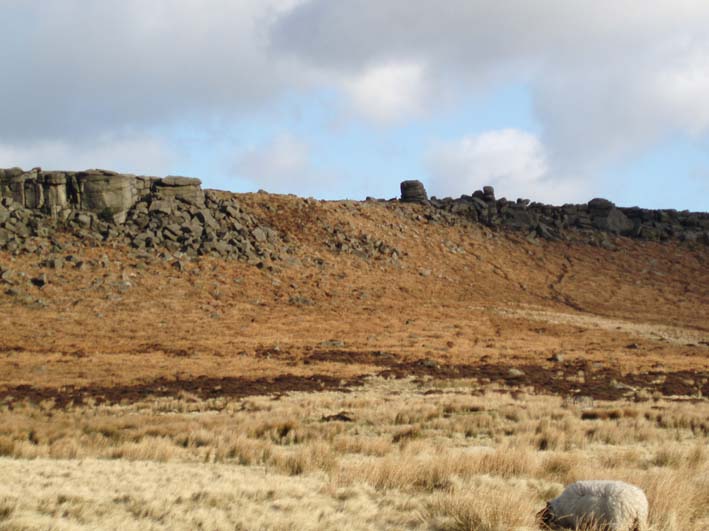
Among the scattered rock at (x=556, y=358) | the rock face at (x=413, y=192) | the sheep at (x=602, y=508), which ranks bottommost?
the scattered rock at (x=556, y=358)

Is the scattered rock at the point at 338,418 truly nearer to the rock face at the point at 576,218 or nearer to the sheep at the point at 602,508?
the sheep at the point at 602,508

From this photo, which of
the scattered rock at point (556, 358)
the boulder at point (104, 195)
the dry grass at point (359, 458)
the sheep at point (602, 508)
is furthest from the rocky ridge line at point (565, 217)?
the sheep at point (602, 508)

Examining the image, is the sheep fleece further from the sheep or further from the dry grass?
the dry grass

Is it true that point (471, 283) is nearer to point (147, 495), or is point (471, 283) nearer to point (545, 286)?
point (545, 286)

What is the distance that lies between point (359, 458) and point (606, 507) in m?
6.38

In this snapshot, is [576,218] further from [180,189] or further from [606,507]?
[606,507]

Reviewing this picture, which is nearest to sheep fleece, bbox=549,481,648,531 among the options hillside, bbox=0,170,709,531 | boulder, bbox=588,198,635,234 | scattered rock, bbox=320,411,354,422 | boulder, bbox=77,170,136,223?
hillside, bbox=0,170,709,531

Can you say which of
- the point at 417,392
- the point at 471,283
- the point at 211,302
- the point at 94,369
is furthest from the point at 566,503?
the point at 471,283

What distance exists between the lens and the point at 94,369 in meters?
30.7

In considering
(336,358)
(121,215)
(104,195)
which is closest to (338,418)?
(336,358)

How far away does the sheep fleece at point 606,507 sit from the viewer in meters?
8.48

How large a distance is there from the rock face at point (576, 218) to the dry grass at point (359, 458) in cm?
6095

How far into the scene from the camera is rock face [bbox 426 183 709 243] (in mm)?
82938

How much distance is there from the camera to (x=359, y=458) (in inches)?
559
